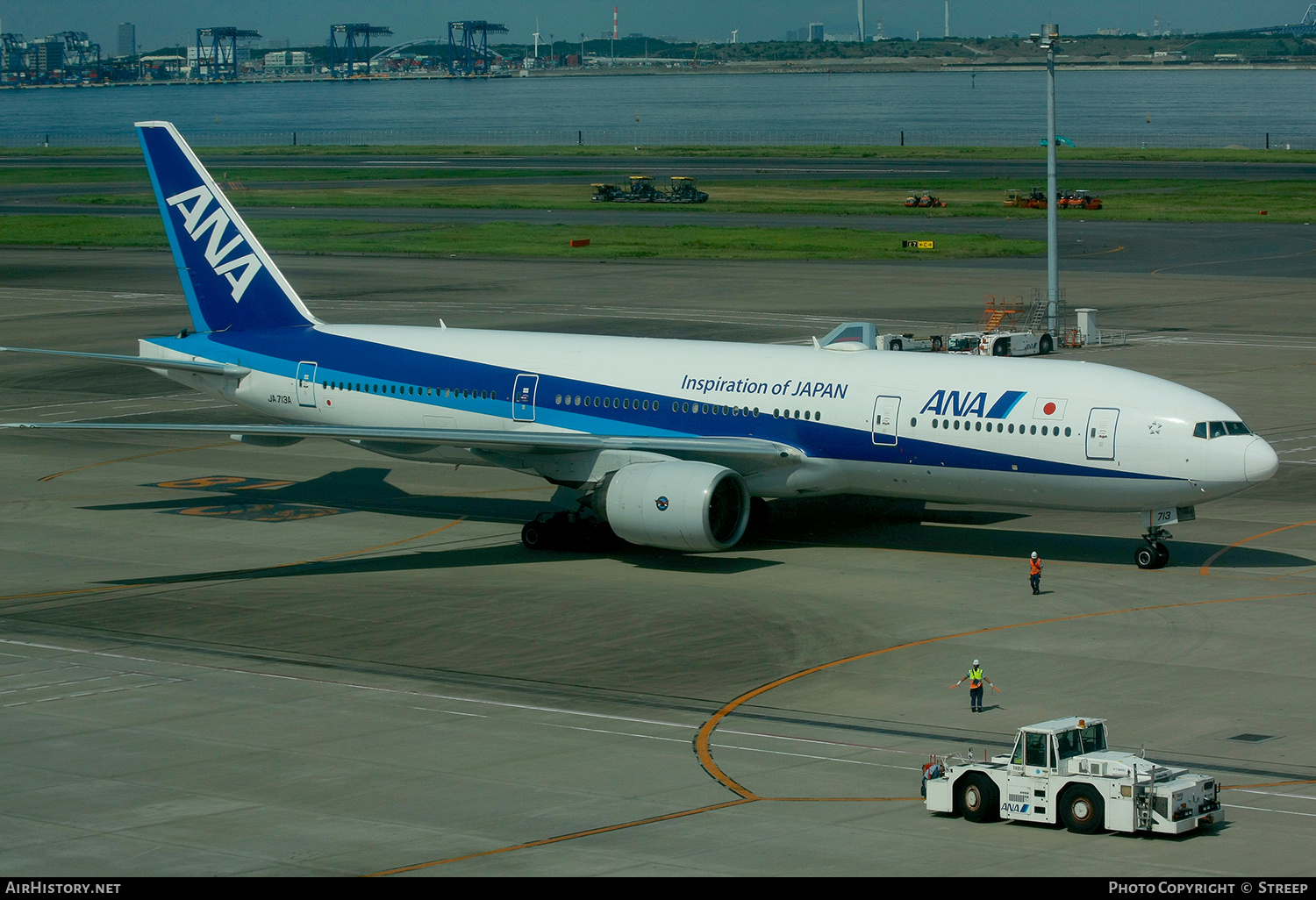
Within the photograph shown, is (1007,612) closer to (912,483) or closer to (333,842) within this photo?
(912,483)

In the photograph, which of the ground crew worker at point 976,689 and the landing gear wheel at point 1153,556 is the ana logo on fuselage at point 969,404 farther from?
the ground crew worker at point 976,689

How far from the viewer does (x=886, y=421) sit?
132ft

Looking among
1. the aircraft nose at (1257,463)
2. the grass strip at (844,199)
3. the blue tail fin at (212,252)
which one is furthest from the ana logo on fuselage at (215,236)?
the grass strip at (844,199)

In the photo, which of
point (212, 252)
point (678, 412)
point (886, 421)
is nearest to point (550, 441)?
point (678, 412)

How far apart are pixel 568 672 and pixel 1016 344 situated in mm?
47861

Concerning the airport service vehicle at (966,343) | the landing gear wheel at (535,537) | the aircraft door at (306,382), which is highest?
the aircraft door at (306,382)

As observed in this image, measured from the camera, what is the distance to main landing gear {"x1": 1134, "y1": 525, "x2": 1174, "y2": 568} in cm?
3894

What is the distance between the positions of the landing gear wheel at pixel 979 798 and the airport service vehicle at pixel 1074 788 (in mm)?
12

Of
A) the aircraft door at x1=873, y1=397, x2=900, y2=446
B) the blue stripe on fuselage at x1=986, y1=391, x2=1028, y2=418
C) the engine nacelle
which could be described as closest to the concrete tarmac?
the engine nacelle

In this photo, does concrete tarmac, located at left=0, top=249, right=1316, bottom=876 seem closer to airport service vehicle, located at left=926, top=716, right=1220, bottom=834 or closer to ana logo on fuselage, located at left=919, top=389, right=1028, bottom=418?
airport service vehicle, located at left=926, top=716, right=1220, bottom=834

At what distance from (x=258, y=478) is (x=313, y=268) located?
64998 mm

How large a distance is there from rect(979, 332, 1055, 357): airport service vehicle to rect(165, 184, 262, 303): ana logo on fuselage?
118ft

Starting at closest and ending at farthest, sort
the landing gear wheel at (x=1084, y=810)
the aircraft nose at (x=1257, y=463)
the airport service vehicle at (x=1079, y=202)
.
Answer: the landing gear wheel at (x=1084, y=810) < the aircraft nose at (x=1257, y=463) < the airport service vehicle at (x=1079, y=202)

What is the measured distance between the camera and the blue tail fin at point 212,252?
1925 inches
